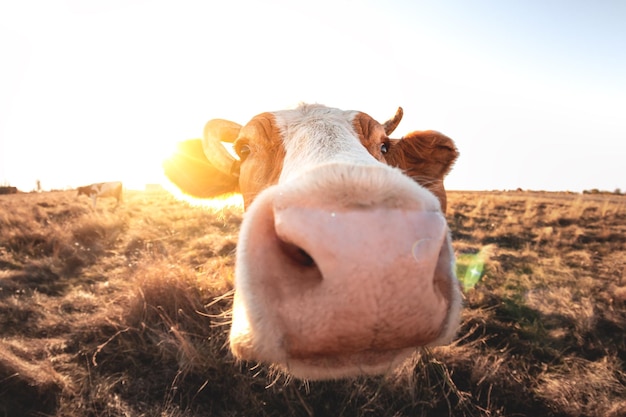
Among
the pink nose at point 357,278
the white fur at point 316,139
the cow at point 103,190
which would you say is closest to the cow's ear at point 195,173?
the white fur at point 316,139

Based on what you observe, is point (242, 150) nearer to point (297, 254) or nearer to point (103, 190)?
point (297, 254)

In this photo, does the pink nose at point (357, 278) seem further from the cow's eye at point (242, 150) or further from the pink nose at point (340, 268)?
the cow's eye at point (242, 150)

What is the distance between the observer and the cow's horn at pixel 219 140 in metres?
3.21

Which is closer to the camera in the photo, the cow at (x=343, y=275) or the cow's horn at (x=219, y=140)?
the cow at (x=343, y=275)

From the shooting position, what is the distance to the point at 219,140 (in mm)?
3268

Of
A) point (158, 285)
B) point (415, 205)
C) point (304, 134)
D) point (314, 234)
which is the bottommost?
point (158, 285)

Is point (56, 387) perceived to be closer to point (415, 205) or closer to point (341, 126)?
point (341, 126)

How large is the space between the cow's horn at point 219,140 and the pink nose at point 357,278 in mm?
2142

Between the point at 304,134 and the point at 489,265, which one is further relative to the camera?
the point at 489,265

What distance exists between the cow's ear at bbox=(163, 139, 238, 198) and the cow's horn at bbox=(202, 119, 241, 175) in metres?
0.65

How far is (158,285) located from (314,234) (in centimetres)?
447

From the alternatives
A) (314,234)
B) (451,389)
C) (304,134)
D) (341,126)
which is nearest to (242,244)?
(314,234)

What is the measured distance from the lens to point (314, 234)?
1109mm

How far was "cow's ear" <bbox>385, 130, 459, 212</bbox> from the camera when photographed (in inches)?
132
